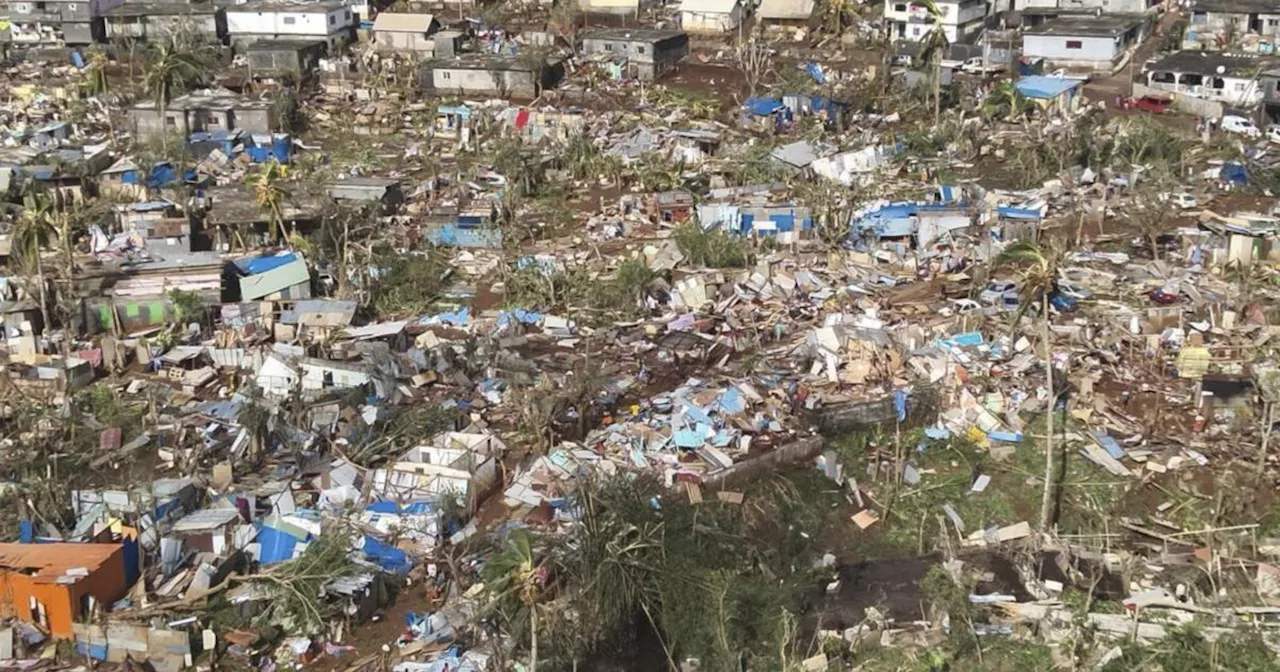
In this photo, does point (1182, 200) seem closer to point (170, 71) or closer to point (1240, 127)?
point (1240, 127)

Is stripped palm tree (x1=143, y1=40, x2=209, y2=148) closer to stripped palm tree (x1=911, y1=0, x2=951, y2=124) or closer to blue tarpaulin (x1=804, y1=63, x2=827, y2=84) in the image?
blue tarpaulin (x1=804, y1=63, x2=827, y2=84)

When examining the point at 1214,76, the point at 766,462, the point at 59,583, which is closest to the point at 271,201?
the point at 59,583

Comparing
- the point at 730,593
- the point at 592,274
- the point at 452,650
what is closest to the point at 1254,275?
the point at 592,274

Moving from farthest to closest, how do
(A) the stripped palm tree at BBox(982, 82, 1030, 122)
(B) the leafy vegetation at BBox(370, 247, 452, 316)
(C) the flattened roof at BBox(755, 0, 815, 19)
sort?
1. (C) the flattened roof at BBox(755, 0, 815, 19)
2. (A) the stripped palm tree at BBox(982, 82, 1030, 122)
3. (B) the leafy vegetation at BBox(370, 247, 452, 316)

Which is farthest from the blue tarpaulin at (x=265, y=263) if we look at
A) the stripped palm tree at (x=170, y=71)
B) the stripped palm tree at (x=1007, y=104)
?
the stripped palm tree at (x=1007, y=104)

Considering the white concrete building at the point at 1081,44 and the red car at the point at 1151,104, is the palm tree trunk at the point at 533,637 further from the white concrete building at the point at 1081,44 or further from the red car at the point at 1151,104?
the white concrete building at the point at 1081,44

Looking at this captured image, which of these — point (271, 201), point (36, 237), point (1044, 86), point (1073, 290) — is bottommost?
point (1073, 290)

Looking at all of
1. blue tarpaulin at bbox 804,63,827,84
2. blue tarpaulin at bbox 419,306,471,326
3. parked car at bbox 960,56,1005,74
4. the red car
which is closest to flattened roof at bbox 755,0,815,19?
blue tarpaulin at bbox 804,63,827,84
